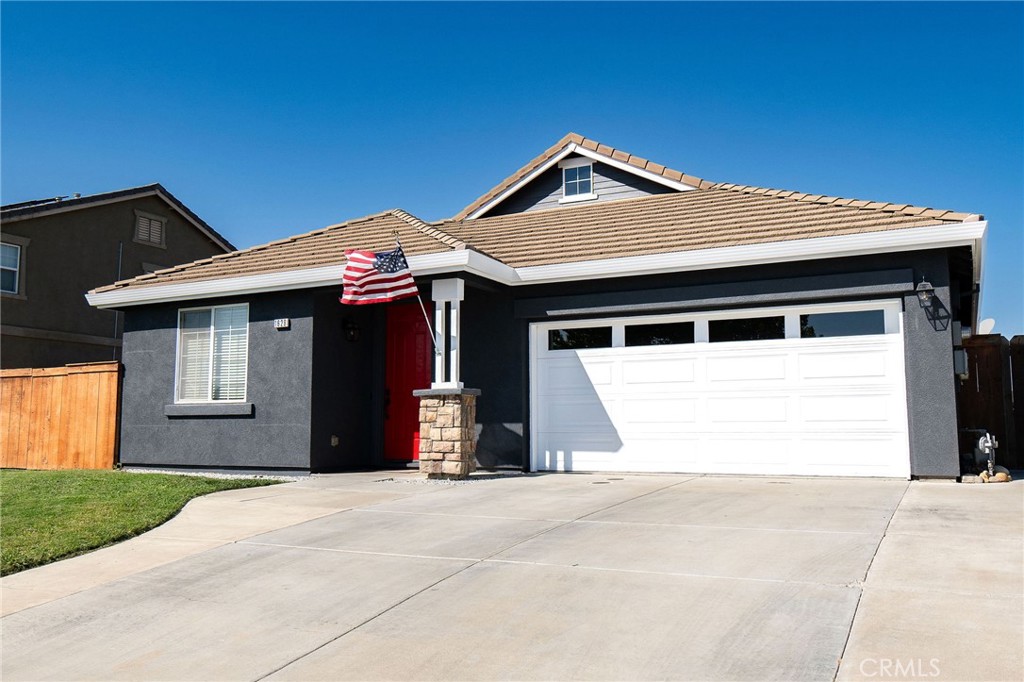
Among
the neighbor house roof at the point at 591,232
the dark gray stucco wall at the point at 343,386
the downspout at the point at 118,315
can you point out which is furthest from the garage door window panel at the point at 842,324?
the downspout at the point at 118,315

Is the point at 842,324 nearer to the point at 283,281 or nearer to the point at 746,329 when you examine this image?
the point at 746,329

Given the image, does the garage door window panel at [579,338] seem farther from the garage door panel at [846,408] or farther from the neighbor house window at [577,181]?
the neighbor house window at [577,181]

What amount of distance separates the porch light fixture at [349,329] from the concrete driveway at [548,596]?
5.20 m

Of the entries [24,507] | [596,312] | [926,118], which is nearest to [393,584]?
[24,507]

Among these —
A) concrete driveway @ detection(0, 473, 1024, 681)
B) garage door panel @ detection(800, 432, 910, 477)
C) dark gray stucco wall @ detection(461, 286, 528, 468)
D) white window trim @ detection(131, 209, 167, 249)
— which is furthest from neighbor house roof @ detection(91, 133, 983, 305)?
white window trim @ detection(131, 209, 167, 249)

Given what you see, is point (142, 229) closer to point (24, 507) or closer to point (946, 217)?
point (24, 507)

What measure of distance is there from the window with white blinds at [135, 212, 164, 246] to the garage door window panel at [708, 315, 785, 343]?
18248mm

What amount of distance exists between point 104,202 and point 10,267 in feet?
10.4

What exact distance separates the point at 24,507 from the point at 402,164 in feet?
37.9

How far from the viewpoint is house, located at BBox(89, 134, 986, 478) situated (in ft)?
31.9

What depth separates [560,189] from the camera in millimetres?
15133

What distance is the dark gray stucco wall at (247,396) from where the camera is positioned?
1182cm

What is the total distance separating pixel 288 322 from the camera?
12.0 metres

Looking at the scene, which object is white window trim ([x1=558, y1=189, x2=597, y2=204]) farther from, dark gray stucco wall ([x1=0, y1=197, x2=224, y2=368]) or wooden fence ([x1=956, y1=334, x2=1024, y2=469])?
dark gray stucco wall ([x1=0, y1=197, x2=224, y2=368])
